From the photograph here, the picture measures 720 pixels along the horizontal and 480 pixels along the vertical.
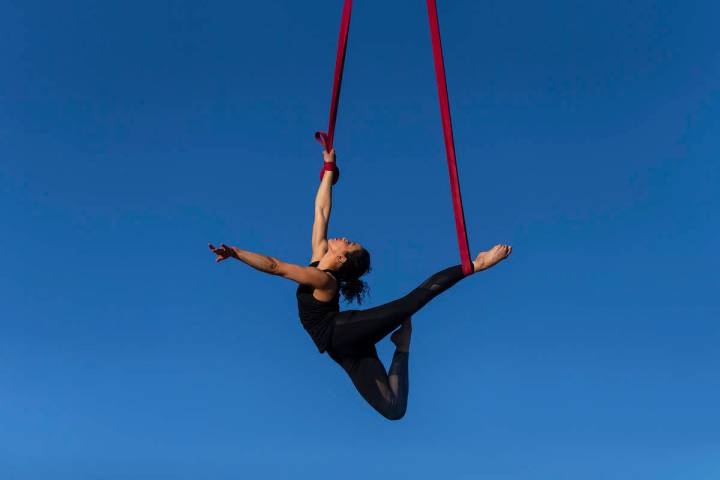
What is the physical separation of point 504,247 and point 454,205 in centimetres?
82

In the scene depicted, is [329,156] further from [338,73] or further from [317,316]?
[317,316]

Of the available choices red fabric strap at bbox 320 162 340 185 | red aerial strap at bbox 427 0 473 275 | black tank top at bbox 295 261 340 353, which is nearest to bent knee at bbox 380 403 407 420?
black tank top at bbox 295 261 340 353

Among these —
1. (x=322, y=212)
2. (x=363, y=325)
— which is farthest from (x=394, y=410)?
(x=322, y=212)

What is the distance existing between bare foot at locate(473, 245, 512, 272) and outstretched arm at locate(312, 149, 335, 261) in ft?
6.98

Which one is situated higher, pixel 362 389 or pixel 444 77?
pixel 444 77

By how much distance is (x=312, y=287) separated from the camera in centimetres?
946

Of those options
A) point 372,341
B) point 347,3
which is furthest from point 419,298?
point 347,3

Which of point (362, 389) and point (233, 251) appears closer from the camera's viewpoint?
point (233, 251)

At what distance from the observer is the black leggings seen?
9000 millimetres

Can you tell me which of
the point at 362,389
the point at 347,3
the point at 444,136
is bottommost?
the point at 362,389

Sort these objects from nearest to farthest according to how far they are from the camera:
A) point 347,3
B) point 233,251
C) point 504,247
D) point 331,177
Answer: point 233,251, point 504,247, point 347,3, point 331,177

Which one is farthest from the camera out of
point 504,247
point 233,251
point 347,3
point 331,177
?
point 331,177

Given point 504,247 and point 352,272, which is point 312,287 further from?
point 504,247

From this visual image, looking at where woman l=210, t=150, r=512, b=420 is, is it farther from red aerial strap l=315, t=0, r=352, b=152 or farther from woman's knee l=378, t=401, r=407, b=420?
red aerial strap l=315, t=0, r=352, b=152
